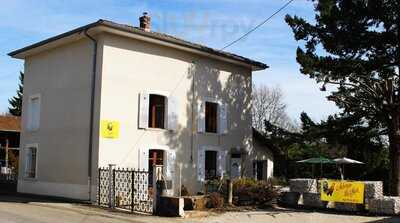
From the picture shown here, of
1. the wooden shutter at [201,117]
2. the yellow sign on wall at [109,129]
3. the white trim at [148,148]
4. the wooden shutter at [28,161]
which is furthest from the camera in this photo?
the wooden shutter at [28,161]

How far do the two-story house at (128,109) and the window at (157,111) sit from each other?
5 centimetres

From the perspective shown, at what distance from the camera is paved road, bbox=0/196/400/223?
16.0 meters

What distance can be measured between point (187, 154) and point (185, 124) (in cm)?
140

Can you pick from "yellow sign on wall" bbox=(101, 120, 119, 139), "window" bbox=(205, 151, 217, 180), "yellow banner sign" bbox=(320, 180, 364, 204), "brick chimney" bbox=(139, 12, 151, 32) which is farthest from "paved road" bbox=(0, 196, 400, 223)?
"brick chimney" bbox=(139, 12, 151, 32)

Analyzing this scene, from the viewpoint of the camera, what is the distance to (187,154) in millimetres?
25625

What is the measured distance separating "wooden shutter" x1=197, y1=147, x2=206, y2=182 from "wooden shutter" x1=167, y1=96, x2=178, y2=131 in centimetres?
196

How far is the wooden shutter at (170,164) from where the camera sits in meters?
24.6

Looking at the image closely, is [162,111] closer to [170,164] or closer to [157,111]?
[157,111]

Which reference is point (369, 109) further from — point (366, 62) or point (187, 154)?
point (187, 154)

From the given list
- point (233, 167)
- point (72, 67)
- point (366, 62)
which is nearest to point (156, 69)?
point (72, 67)

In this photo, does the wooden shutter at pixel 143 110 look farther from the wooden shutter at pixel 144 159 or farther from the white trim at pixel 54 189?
the white trim at pixel 54 189

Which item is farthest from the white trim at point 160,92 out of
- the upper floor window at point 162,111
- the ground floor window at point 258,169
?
the ground floor window at point 258,169

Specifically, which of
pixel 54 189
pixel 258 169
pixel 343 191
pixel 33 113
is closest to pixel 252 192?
pixel 343 191

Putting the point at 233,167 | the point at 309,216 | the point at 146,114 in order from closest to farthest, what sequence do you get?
the point at 309,216, the point at 146,114, the point at 233,167
